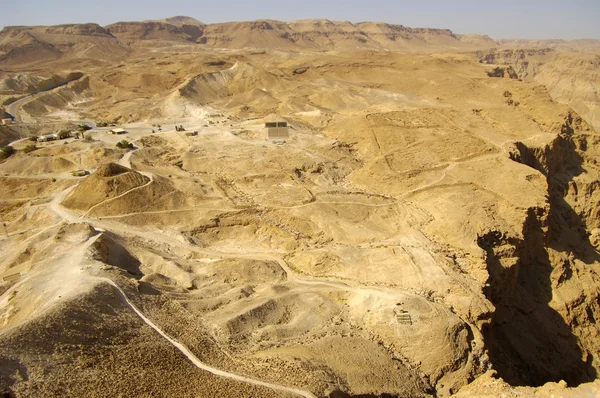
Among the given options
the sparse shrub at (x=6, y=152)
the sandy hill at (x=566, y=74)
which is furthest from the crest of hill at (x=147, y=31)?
the sparse shrub at (x=6, y=152)

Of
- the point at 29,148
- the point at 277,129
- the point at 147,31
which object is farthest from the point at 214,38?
the point at 29,148

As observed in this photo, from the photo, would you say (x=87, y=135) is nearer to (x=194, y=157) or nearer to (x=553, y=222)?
(x=194, y=157)

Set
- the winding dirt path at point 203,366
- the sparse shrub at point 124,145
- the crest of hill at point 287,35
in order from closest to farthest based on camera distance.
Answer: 1. the winding dirt path at point 203,366
2. the sparse shrub at point 124,145
3. the crest of hill at point 287,35

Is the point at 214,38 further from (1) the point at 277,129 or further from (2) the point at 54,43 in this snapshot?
(1) the point at 277,129

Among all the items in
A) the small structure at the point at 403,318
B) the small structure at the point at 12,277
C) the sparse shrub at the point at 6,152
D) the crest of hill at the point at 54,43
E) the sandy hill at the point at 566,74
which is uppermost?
the crest of hill at the point at 54,43

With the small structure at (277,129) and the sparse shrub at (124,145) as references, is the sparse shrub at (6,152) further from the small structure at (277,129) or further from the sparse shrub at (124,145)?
the small structure at (277,129)

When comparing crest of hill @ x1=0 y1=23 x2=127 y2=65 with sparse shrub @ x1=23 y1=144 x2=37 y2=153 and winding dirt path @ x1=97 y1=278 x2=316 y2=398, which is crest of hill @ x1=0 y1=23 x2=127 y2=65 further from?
winding dirt path @ x1=97 y1=278 x2=316 y2=398

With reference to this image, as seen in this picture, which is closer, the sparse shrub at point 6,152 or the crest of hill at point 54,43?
the sparse shrub at point 6,152

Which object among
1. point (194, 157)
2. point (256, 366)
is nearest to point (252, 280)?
point (256, 366)
